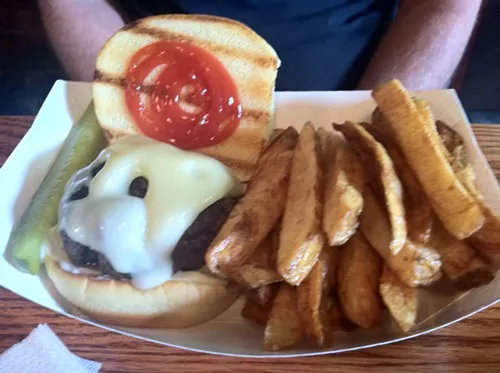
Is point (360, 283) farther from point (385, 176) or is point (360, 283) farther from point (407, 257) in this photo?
point (385, 176)

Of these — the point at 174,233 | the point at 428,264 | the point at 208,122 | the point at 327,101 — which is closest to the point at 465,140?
the point at 327,101

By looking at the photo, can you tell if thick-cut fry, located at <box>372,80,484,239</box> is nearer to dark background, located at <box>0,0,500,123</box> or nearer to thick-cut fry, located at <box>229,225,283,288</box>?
thick-cut fry, located at <box>229,225,283,288</box>

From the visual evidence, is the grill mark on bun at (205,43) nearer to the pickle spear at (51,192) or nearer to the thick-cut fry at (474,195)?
the pickle spear at (51,192)

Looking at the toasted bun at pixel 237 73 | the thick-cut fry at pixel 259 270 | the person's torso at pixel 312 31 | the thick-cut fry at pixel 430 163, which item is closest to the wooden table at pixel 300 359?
the thick-cut fry at pixel 259 270

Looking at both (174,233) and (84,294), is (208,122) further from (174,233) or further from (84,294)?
(84,294)

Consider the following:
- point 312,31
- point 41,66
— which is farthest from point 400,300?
point 41,66
